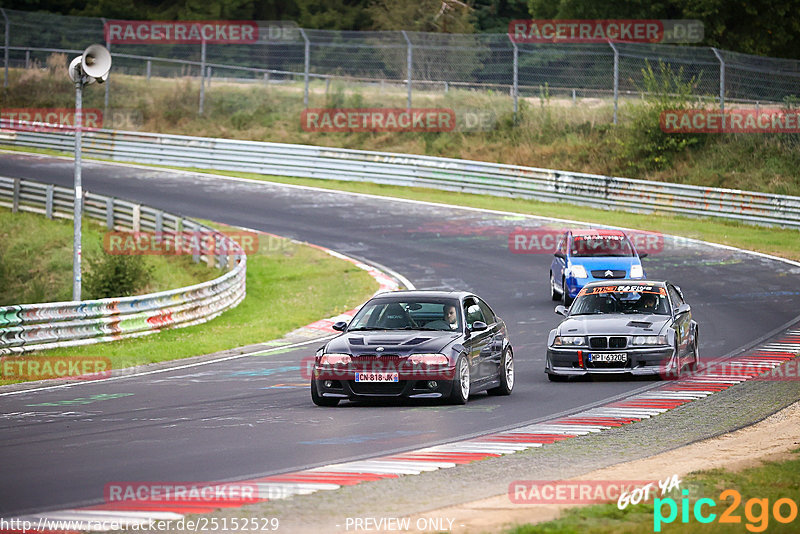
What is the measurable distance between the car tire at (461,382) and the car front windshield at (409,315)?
607mm

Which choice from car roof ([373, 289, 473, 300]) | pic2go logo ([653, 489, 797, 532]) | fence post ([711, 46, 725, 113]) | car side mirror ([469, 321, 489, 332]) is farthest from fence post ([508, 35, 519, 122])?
pic2go logo ([653, 489, 797, 532])

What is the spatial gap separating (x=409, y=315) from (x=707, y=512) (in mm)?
6947

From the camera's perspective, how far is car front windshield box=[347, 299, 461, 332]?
14016 millimetres

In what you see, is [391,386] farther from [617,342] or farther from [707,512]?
[707,512]

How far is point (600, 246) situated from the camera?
2434 cm

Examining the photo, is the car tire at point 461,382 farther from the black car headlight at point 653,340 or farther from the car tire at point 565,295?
the car tire at point 565,295

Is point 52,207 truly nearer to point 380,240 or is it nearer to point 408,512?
point 380,240

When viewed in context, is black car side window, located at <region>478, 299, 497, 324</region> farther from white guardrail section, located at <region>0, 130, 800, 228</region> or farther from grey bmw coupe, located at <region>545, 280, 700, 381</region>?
white guardrail section, located at <region>0, 130, 800, 228</region>

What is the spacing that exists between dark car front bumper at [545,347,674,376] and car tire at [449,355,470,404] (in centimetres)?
249

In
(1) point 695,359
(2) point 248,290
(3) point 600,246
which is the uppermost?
(3) point 600,246

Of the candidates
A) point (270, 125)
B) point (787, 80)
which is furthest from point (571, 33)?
point (787, 80)

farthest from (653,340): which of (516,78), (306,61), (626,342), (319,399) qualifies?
(306,61)

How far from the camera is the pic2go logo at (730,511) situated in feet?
24.1

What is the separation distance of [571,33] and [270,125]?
18.0 metres
